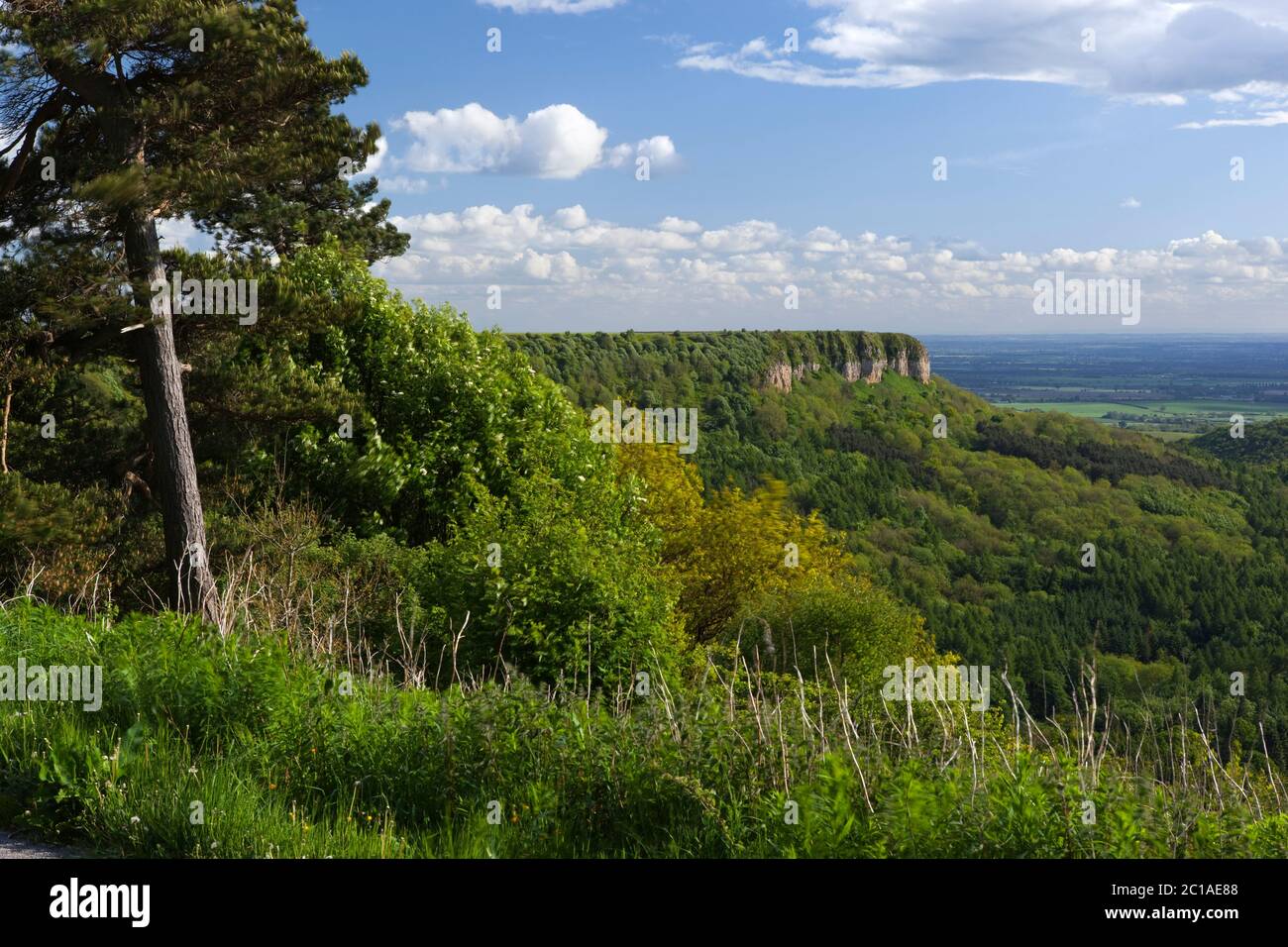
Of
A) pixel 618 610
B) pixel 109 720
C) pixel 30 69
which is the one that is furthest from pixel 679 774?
pixel 30 69

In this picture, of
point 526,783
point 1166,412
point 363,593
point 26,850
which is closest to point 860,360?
point 1166,412

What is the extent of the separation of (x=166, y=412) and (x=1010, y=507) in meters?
98.5

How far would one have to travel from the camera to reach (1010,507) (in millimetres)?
105125

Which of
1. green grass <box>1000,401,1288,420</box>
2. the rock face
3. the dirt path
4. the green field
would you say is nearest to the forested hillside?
the rock face

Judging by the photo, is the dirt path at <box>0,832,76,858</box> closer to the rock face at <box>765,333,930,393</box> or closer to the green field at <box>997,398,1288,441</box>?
the rock face at <box>765,333,930,393</box>

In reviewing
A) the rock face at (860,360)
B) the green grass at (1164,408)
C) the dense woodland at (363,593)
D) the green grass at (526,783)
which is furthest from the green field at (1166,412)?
the green grass at (526,783)

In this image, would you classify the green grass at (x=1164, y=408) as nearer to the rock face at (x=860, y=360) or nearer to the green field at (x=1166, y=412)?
the green field at (x=1166, y=412)

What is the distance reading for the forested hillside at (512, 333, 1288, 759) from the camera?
76125 millimetres

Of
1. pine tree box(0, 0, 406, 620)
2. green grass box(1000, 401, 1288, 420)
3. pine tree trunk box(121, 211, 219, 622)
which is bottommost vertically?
green grass box(1000, 401, 1288, 420)

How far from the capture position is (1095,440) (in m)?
127

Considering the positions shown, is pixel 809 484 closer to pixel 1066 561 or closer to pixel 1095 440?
pixel 1066 561

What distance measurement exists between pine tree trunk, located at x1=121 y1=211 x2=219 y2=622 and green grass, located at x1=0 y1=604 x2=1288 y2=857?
32.4ft

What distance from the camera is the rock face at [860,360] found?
13688cm

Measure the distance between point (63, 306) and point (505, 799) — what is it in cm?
1206
